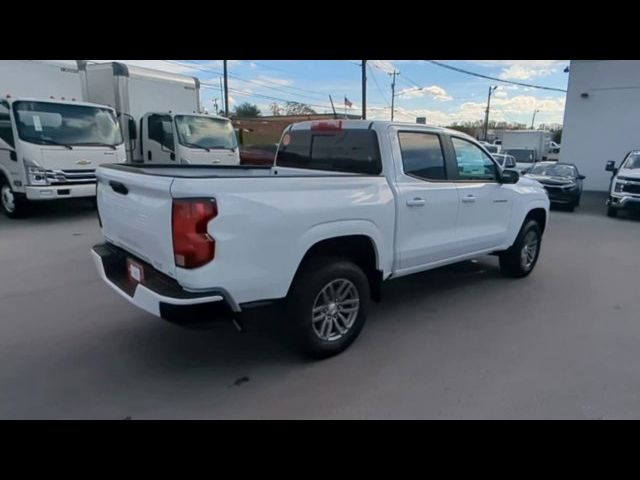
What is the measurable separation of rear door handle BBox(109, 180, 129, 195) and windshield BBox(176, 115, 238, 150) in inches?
326

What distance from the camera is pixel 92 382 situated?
119 inches

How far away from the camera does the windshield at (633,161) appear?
11.2 meters

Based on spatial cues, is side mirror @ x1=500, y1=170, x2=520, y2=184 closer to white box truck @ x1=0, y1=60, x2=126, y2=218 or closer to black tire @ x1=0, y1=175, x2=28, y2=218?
white box truck @ x1=0, y1=60, x2=126, y2=218

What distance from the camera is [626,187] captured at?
10.8 metres

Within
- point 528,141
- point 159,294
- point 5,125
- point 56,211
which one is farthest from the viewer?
point 528,141

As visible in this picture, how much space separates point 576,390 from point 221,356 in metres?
2.66

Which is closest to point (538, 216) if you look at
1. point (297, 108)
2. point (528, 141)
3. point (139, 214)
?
point (139, 214)

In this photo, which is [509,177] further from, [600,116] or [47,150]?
[600,116]

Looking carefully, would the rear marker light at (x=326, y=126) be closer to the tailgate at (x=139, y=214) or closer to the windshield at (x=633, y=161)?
the tailgate at (x=139, y=214)

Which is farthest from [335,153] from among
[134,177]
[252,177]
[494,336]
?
[494,336]

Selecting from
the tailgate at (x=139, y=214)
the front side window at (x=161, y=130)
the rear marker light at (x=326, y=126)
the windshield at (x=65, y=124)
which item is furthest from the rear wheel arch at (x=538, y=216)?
the front side window at (x=161, y=130)

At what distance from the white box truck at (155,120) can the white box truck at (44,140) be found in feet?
4.74

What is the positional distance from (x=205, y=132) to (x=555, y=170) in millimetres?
10445
